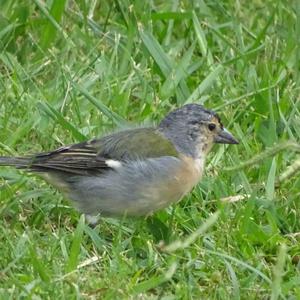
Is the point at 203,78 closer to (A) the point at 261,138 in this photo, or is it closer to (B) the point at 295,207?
(A) the point at 261,138

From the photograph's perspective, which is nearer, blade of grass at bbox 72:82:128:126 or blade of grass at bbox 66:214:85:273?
blade of grass at bbox 66:214:85:273

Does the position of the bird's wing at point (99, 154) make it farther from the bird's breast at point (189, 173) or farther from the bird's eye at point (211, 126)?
the bird's eye at point (211, 126)

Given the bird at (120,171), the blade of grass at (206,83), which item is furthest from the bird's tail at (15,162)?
the blade of grass at (206,83)

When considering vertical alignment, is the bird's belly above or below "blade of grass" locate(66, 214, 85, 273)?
below

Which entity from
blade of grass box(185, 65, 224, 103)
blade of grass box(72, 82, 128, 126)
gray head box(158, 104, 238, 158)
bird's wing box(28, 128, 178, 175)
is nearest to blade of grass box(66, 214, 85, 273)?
bird's wing box(28, 128, 178, 175)

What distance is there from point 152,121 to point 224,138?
2.43 ft

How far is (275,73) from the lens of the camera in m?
7.64

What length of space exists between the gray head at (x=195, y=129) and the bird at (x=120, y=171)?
0.23 ft

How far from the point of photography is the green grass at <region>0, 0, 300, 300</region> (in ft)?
17.6

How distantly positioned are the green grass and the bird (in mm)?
112

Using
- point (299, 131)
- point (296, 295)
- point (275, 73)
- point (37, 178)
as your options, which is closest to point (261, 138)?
point (299, 131)

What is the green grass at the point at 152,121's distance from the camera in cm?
536

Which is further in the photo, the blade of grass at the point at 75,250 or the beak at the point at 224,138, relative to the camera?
the beak at the point at 224,138

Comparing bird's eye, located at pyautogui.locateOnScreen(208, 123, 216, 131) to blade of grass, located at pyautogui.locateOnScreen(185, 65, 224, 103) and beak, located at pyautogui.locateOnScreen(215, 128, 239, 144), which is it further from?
blade of grass, located at pyautogui.locateOnScreen(185, 65, 224, 103)
